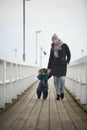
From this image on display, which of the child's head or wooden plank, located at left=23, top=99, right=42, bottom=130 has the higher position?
the child's head

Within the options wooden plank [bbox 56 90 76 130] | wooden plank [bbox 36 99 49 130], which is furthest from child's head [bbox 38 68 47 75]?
wooden plank [bbox 36 99 49 130]

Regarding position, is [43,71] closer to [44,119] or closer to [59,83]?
[59,83]

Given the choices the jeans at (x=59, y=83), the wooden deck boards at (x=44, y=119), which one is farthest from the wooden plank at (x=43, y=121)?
the jeans at (x=59, y=83)

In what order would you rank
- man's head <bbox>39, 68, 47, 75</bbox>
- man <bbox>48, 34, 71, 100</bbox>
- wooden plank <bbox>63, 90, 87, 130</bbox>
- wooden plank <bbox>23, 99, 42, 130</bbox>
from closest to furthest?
wooden plank <bbox>23, 99, 42, 130</bbox> < wooden plank <bbox>63, 90, 87, 130</bbox> < man <bbox>48, 34, 71, 100</bbox> < man's head <bbox>39, 68, 47, 75</bbox>

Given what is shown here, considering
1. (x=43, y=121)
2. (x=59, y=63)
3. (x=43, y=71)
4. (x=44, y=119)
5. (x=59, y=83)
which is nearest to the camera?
(x=43, y=121)

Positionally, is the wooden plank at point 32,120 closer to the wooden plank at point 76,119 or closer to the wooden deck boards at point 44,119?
the wooden deck boards at point 44,119

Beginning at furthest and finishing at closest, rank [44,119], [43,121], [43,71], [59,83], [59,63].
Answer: [43,71] < [59,83] < [59,63] < [44,119] < [43,121]

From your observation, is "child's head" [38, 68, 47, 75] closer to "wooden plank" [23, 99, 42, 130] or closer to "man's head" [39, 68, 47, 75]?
"man's head" [39, 68, 47, 75]

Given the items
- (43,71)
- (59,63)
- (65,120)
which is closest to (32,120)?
(65,120)

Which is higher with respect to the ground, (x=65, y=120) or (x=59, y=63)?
(x=59, y=63)

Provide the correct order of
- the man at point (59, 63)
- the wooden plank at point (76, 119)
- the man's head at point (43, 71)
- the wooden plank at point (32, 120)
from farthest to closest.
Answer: the man's head at point (43, 71)
the man at point (59, 63)
the wooden plank at point (76, 119)
the wooden plank at point (32, 120)

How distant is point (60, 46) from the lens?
12.6 m

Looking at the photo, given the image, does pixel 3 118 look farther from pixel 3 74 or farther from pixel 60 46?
pixel 60 46

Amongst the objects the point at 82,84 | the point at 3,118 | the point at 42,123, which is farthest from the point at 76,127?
the point at 82,84
